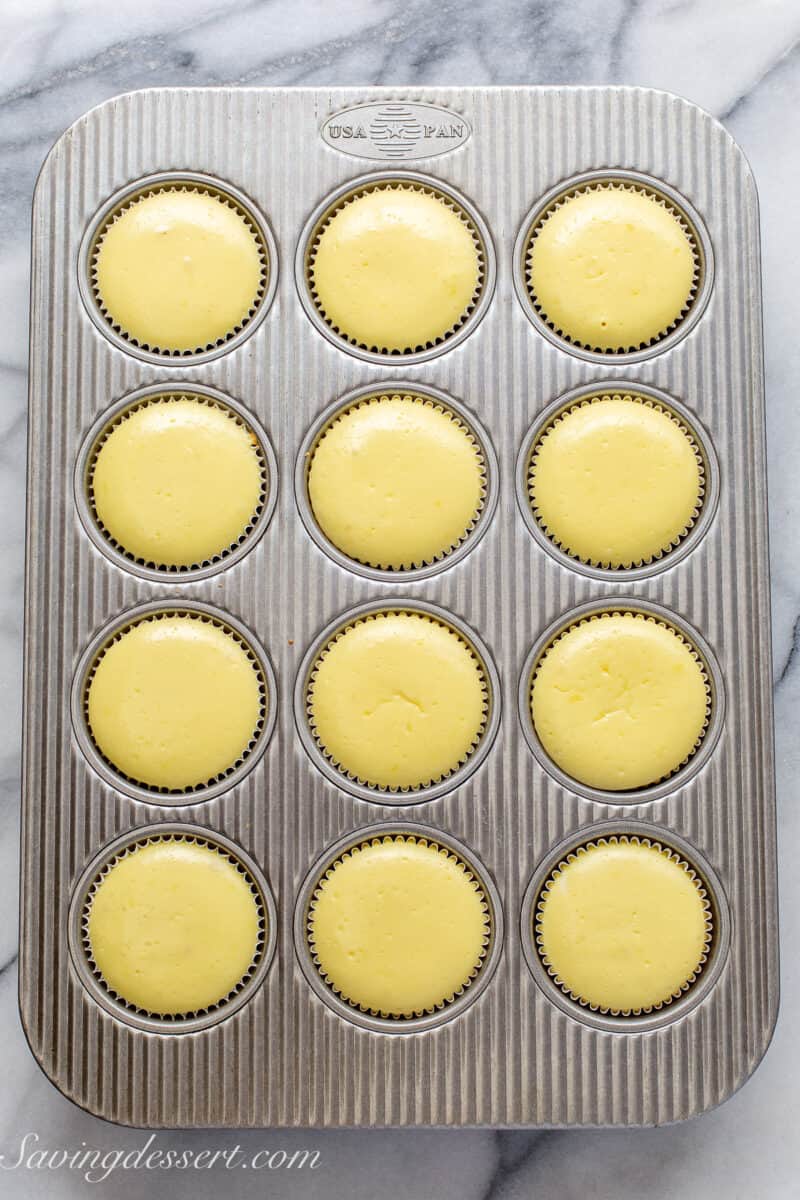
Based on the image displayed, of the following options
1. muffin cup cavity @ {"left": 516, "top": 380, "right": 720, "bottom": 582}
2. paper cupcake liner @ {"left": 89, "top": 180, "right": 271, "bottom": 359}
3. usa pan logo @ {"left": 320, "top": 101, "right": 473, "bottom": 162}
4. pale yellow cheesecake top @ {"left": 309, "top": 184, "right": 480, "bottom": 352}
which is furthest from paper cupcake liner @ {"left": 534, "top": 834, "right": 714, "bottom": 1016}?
usa pan logo @ {"left": 320, "top": 101, "right": 473, "bottom": 162}

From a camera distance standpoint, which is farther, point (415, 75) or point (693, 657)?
point (415, 75)

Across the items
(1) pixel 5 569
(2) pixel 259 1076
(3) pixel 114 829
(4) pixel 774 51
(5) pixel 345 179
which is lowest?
(2) pixel 259 1076

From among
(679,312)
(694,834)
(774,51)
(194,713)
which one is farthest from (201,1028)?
(774,51)

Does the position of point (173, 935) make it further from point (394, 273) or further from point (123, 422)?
point (394, 273)

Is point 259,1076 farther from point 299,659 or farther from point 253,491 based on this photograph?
point 253,491

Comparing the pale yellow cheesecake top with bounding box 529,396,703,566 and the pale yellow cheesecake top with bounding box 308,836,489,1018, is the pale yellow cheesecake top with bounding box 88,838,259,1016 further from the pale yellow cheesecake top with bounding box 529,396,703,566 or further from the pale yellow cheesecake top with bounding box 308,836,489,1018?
the pale yellow cheesecake top with bounding box 529,396,703,566

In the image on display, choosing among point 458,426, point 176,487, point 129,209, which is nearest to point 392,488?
point 458,426
